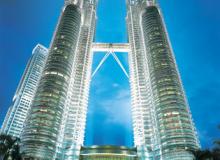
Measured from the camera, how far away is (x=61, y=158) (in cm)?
11750

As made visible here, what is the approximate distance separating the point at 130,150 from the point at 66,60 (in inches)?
2540

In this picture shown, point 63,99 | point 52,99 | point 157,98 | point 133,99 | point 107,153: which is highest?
point 133,99

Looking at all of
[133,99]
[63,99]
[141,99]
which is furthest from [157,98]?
[63,99]

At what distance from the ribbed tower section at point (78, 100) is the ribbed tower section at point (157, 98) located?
3204 centimetres

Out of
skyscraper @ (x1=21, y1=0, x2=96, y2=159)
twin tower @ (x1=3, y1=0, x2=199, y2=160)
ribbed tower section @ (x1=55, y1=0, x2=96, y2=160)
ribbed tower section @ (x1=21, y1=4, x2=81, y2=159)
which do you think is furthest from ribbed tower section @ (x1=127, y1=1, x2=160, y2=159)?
ribbed tower section @ (x1=21, y1=4, x2=81, y2=159)

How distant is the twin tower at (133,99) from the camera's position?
110 m

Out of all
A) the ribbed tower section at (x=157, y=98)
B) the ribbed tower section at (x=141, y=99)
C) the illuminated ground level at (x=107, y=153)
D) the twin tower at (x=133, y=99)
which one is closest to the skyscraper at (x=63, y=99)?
the twin tower at (x=133, y=99)

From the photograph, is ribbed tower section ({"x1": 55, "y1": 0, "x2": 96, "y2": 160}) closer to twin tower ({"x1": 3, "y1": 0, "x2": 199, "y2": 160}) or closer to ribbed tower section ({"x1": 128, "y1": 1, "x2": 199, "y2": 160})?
twin tower ({"x1": 3, "y1": 0, "x2": 199, "y2": 160})

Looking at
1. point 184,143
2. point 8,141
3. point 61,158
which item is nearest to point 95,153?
point 61,158

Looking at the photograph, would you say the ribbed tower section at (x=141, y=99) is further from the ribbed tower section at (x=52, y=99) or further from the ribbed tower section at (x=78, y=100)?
the ribbed tower section at (x=52, y=99)

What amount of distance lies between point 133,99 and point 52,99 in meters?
55.0

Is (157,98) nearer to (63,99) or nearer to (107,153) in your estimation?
(107,153)

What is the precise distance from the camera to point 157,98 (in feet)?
409

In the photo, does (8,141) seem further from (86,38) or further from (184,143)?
(86,38)
